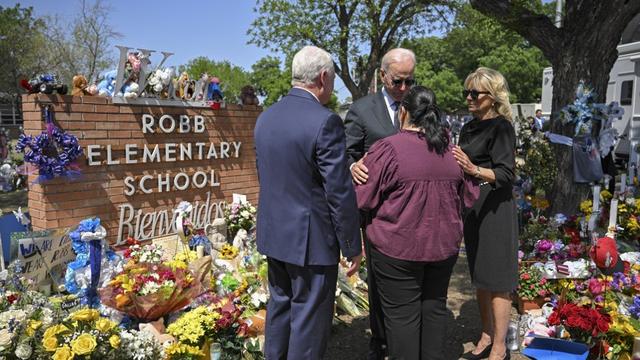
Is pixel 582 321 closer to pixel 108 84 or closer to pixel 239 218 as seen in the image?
pixel 239 218

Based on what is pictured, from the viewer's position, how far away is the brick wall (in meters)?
3.79

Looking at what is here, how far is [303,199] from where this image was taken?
7.38ft

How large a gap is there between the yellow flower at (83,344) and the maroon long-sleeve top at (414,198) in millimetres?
1421

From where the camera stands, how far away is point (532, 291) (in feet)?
12.6

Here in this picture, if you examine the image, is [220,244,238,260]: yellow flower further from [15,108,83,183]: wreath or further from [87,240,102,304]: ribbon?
[15,108,83,183]: wreath

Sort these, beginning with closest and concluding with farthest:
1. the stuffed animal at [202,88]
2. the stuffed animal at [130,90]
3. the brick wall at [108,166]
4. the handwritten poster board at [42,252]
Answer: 1. the handwritten poster board at [42,252]
2. the brick wall at [108,166]
3. the stuffed animal at [130,90]
4. the stuffed animal at [202,88]

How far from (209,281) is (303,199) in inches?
60.5

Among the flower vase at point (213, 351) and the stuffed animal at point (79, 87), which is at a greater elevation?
the stuffed animal at point (79, 87)

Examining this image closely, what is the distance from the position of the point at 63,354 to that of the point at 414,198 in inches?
69.2

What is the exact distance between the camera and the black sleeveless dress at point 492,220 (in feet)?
9.30

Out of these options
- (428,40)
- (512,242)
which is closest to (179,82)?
(512,242)

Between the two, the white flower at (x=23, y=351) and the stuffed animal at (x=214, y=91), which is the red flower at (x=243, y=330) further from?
the stuffed animal at (x=214, y=91)

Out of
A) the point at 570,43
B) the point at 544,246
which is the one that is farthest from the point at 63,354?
the point at 570,43

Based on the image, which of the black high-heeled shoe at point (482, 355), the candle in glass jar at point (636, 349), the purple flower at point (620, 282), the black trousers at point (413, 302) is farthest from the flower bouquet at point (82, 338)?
the purple flower at point (620, 282)
